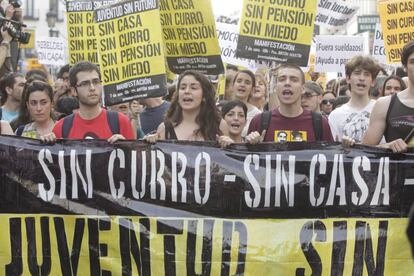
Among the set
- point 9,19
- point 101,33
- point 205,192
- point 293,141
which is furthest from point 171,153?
point 9,19

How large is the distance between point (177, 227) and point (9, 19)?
4.81 meters

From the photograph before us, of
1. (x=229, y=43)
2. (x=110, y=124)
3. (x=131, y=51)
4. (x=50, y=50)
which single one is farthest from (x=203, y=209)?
(x=50, y=50)

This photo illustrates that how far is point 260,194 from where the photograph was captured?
250 inches

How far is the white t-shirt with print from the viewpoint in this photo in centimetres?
809

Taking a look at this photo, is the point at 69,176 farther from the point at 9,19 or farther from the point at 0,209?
the point at 9,19

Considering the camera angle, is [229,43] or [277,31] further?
[229,43]

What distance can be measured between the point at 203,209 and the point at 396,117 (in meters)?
1.37

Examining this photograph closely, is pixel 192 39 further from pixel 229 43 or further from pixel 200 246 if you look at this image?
pixel 229 43

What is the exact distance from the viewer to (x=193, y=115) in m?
7.07

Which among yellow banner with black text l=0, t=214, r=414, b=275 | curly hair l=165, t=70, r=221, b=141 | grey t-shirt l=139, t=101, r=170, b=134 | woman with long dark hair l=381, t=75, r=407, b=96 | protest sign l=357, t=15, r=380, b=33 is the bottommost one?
yellow banner with black text l=0, t=214, r=414, b=275

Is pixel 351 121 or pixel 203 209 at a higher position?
pixel 351 121

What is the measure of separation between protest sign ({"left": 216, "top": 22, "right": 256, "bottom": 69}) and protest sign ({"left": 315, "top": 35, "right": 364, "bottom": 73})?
941 millimetres

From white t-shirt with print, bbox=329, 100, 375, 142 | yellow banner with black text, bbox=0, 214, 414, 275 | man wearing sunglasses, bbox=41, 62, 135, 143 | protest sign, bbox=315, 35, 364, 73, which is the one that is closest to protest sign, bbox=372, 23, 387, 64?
protest sign, bbox=315, 35, 364, 73

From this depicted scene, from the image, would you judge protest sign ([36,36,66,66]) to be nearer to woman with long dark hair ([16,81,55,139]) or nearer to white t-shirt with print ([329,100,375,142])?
woman with long dark hair ([16,81,55,139])
